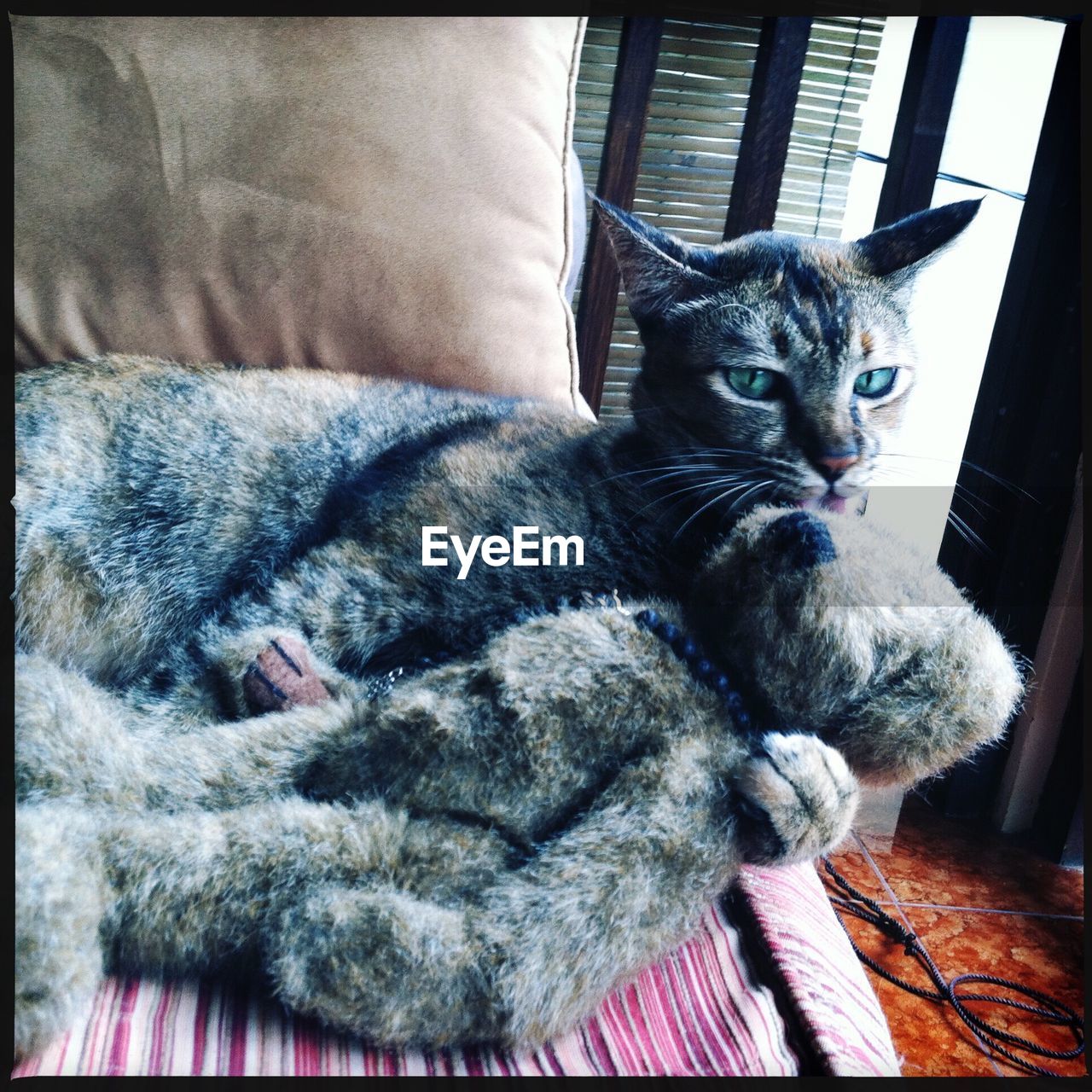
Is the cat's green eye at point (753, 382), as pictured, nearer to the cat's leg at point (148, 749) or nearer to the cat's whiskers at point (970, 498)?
the cat's whiskers at point (970, 498)

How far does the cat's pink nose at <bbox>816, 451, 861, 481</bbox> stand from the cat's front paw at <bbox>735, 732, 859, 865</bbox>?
157 mm

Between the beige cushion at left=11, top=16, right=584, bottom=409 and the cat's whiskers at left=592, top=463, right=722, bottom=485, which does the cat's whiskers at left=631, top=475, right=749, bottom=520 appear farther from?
the beige cushion at left=11, top=16, right=584, bottom=409

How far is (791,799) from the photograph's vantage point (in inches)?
18.1

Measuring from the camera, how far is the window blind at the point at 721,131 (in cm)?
59

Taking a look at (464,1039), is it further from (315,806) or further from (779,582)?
(779,582)

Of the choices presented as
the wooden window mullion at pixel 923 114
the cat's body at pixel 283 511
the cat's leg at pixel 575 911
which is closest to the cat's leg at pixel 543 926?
Result: the cat's leg at pixel 575 911

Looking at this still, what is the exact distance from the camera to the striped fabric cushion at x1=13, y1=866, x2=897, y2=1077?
418mm

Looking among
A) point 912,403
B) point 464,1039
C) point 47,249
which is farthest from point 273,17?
point 464,1039

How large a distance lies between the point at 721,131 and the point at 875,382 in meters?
0.21

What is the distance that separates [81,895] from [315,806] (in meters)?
0.11

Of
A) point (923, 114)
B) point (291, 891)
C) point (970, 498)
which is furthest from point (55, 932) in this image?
point (923, 114)

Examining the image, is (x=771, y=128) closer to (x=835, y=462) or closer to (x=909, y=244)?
(x=909, y=244)

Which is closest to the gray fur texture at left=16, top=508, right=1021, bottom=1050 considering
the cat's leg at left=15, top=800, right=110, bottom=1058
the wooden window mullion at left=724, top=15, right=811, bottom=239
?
the cat's leg at left=15, top=800, right=110, bottom=1058

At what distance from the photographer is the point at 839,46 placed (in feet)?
1.96
